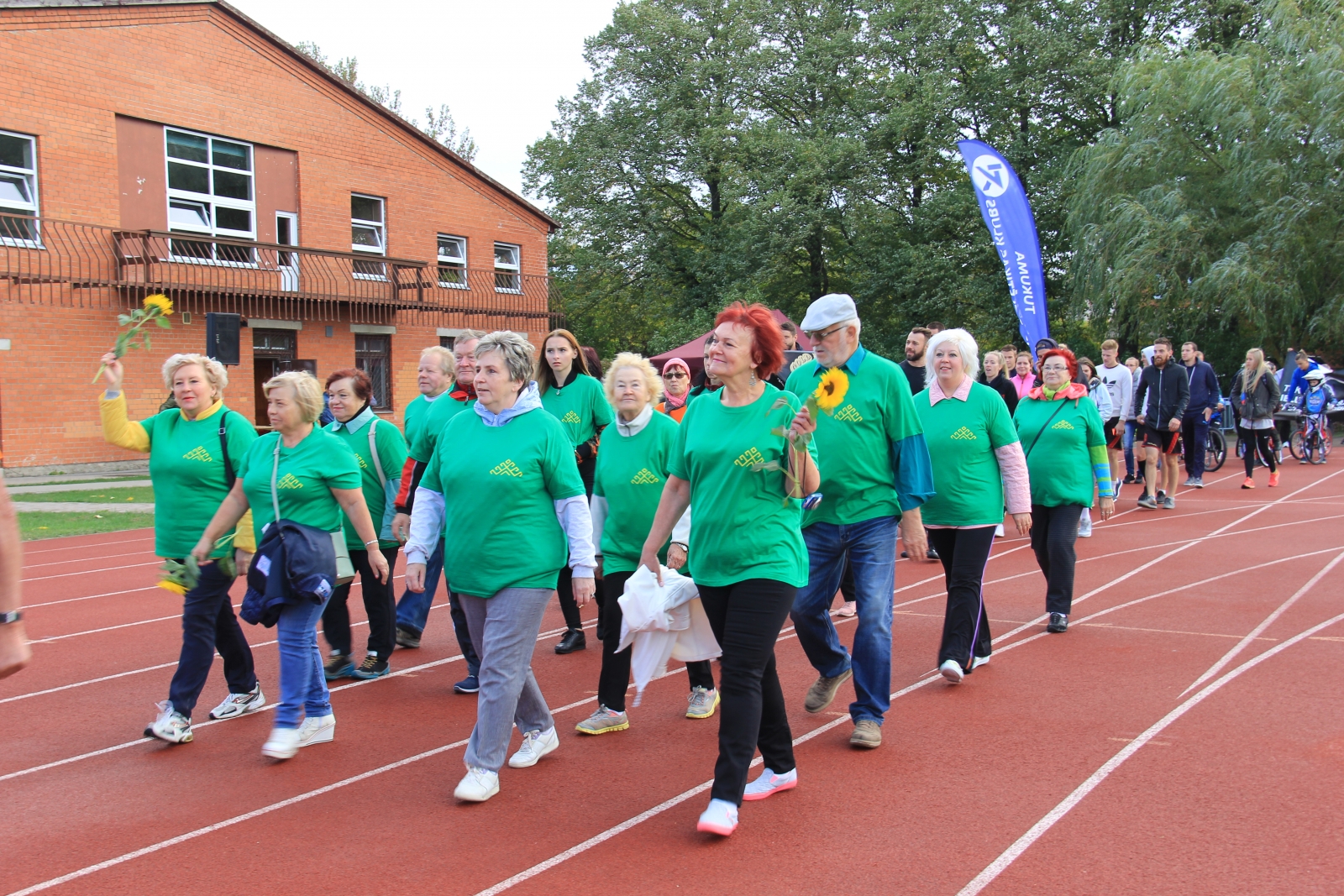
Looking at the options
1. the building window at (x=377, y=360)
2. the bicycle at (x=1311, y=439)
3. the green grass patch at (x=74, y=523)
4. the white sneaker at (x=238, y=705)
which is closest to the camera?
the white sneaker at (x=238, y=705)

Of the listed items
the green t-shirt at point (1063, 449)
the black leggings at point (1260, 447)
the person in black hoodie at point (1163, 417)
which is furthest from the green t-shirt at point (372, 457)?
the black leggings at point (1260, 447)

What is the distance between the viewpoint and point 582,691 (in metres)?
6.13

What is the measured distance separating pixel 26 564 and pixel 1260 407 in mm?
16346

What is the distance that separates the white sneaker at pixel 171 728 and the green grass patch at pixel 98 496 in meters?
13.3

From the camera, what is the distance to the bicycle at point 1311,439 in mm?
19359

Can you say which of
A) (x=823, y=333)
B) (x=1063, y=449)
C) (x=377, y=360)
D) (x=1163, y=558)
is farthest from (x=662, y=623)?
(x=377, y=360)

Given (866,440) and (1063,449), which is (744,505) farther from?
(1063,449)

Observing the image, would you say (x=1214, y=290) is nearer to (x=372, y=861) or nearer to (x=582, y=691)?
(x=582, y=691)

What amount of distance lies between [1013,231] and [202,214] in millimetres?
18126

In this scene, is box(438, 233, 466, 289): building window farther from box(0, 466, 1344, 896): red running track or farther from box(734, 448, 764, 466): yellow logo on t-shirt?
box(734, 448, 764, 466): yellow logo on t-shirt

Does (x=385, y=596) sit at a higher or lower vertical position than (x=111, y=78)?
lower

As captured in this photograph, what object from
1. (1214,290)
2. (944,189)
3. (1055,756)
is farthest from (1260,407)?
(944,189)

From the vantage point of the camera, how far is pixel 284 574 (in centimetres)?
503

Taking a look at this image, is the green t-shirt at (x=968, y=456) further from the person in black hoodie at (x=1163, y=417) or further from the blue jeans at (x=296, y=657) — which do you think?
the person in black hoodie at (x=1163, y=417)
